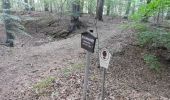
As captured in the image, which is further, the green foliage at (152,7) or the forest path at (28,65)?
the green foliage at (152,7)

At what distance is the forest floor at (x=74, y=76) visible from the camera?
6.47m

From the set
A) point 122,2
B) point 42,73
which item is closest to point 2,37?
point 42,73

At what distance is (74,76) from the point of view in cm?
714

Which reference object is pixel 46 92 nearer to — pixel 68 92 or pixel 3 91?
pixel 68 92

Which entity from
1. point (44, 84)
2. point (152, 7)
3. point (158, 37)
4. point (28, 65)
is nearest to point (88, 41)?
point (44, 84)

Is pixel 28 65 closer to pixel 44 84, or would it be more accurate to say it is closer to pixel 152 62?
pixel 44 84

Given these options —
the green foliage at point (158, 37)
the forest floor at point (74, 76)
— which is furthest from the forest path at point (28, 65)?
the green foliage at point (158, 37)

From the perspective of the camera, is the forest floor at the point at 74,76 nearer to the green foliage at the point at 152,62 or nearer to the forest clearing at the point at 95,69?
the forest clearing at the point at 95,69

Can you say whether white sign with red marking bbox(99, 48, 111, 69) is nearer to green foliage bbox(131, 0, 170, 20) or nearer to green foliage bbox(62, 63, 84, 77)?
green foliage bbox(62, 63, 84, 77)

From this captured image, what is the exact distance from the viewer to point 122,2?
96.9 feet

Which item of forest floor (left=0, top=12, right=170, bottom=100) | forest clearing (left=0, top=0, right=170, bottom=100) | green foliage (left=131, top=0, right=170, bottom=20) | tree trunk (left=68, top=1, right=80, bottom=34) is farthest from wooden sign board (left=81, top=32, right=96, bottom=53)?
tree trunk (left=68, top=1, right=80, bottom=34)

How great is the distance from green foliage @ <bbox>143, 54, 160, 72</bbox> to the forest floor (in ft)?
0.68

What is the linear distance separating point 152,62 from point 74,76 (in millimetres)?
3771

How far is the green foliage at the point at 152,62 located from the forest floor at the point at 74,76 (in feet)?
0.68
